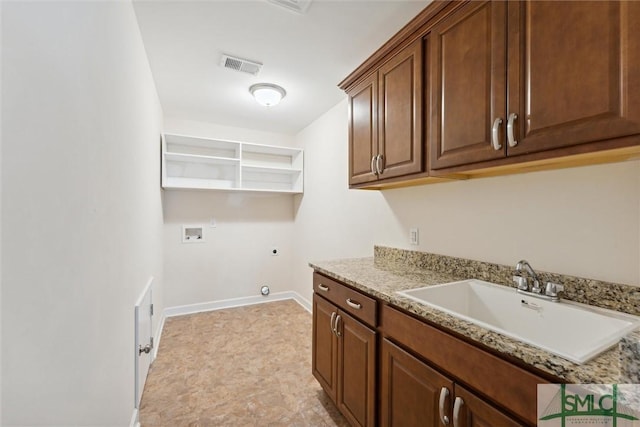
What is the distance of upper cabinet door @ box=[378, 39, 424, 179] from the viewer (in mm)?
1473

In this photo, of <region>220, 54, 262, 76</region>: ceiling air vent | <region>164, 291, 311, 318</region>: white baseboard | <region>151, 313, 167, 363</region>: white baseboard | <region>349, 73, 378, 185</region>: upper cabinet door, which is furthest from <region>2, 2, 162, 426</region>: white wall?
<region>164, 291, 311, 318</region>: white baseboard

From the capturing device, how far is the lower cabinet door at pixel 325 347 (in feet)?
5.42

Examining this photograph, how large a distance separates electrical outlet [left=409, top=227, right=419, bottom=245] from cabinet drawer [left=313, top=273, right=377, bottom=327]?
2.29 ft

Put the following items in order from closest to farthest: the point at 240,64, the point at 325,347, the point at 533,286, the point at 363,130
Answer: the point at 533,286 < the point at 325,347 < the point at 363,130 < the point at 240,64

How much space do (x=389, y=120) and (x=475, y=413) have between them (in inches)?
58.7

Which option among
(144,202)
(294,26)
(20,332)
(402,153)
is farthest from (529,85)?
(144,202)

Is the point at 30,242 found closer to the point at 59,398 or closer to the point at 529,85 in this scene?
the point at 59,398

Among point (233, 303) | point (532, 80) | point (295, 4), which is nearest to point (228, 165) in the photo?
point (233, 303)

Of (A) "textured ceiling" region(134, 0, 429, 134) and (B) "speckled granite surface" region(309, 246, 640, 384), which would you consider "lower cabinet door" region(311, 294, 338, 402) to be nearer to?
(B) "speckled granite surface" region(309, 246, 640, 384)

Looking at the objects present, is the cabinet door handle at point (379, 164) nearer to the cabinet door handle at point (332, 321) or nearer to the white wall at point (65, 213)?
the cabinet door handle at point (332, 321)

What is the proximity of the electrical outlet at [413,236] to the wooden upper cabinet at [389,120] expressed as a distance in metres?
0.50

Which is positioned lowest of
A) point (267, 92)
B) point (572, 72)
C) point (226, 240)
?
point (226, 240)

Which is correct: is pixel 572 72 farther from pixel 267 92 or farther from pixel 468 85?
pixel 267 92

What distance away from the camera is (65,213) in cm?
77
